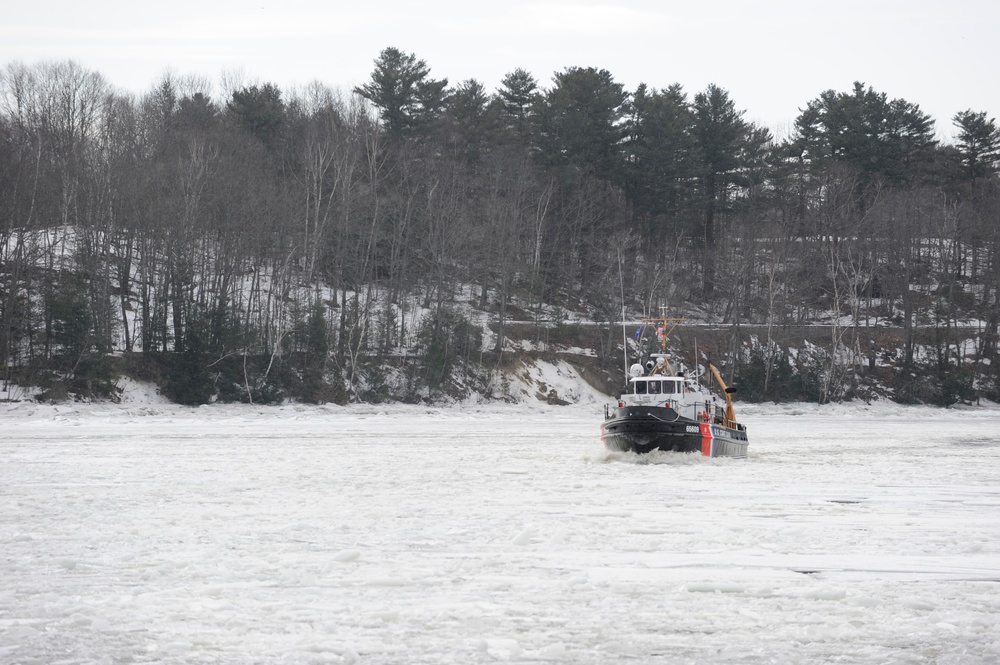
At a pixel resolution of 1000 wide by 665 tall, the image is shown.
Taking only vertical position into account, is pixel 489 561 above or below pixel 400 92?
below

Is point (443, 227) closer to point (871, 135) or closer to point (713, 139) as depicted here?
point (713, 139)

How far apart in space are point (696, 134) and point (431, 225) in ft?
83.7

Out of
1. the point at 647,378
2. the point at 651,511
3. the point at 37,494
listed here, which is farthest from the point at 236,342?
the point at 651,511

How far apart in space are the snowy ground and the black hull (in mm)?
2651

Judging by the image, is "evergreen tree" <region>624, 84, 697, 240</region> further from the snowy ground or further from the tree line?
the snowy ground

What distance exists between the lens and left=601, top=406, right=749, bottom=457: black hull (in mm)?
27656

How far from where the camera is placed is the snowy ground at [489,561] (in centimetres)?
833

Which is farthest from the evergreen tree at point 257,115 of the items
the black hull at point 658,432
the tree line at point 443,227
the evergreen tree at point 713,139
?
the black hull at point 658,432

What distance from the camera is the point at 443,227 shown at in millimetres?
60156

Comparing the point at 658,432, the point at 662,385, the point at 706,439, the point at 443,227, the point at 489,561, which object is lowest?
the point at 489,561

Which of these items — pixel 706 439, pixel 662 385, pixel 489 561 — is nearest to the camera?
pixel 489 561

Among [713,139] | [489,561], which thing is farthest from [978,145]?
[489,561]

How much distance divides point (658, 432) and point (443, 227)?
34553 mm

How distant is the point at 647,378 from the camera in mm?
29984
